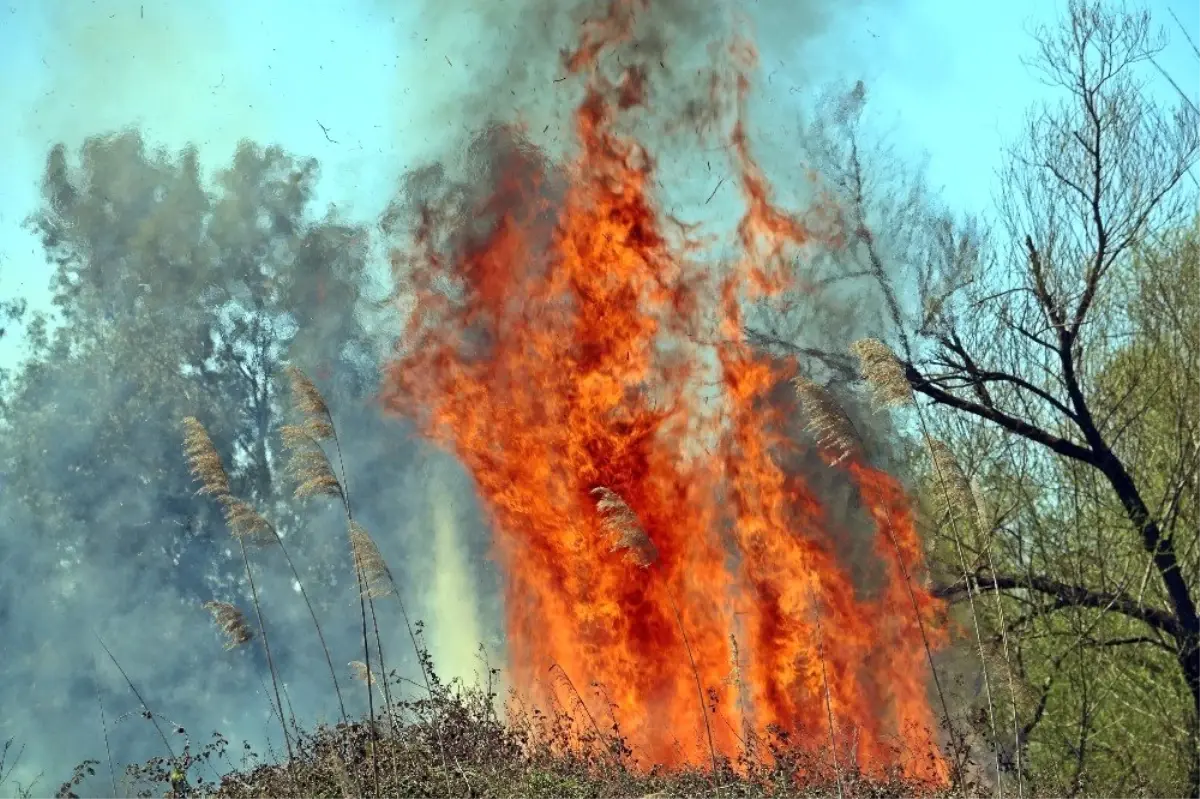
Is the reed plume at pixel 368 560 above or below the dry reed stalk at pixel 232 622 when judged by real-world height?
above

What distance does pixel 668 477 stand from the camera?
14906 millimetres

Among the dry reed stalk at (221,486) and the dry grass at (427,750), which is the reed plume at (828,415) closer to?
the dry grass at (427,750)

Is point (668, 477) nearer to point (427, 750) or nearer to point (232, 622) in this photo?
point (427, 750)

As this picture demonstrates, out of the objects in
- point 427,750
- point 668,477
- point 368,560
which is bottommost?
point 427,750

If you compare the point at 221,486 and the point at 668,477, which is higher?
the point at 668,477

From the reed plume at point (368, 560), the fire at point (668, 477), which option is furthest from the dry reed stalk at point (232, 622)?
the fire at point (668, 477)

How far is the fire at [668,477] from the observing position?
46.4 feet

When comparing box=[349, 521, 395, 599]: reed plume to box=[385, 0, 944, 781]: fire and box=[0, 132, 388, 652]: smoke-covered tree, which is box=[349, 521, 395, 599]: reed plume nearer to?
box=[385, 0, 944, 781]: fire

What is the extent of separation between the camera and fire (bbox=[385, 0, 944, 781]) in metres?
14.1

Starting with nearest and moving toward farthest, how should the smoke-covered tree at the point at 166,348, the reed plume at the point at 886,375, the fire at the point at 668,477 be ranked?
the reed plume at the point at 886,375, the fire at the point at 668,477, the smoke-covered tree at the point at 166,348

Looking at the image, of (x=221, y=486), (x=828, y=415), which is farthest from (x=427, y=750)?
(x=828, y=415)

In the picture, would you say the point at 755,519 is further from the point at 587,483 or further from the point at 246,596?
the point at 246,596

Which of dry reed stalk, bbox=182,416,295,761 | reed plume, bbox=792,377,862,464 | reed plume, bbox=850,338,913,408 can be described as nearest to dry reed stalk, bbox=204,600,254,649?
dry reed stalk, bbox=182,416,295,761

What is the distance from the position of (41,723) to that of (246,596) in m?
4.90
